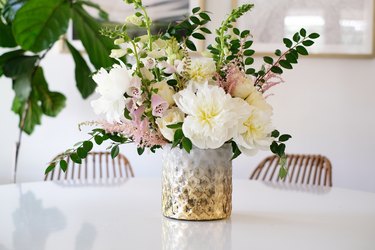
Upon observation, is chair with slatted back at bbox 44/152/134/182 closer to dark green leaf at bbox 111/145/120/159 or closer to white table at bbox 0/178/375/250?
white table at bbox 0/178/375/250

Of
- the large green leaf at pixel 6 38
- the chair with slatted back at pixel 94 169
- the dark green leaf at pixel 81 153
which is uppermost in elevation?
the large green leaf at pixel 6 38

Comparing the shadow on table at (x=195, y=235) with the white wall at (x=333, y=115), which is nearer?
the shadow on table at (x=195, y=235)

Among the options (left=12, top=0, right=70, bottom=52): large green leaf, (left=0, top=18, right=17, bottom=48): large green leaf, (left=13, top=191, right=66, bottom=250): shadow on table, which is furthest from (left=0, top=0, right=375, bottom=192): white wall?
(left=13, top=191, right=66, bottom=250): shadow on table

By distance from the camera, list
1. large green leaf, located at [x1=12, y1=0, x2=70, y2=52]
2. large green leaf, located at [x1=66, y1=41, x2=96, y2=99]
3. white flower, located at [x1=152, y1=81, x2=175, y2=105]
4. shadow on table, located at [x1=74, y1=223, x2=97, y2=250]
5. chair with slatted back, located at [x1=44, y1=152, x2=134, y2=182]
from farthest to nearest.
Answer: large green leaf, located at [x1=66, y1=41, x2=96, y2=99], chair with slatted back, located at [x1=44, y1=152, x2=134, y2=182], large green leaf, located at [x1=12, y1=0, x2=70, y2=52], white flower, located at [x1=152, y1=81, x2=175, y2=105], shadow on table, located at [x1=74, y1=223, x2=97, y2=250]

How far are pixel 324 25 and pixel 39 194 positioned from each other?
1.76m

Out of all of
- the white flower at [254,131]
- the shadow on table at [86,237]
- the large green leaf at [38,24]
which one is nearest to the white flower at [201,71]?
the white flower at [254,131]

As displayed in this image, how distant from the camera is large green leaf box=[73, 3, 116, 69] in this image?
2338mm

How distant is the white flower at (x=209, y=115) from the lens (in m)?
→ 1.01

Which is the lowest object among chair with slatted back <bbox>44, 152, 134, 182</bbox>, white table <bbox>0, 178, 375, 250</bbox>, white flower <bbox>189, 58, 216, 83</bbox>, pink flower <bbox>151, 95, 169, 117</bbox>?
chair with slatted back <bbox>44, 152, 134, 182</bbox>

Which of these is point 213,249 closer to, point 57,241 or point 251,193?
point 57,241

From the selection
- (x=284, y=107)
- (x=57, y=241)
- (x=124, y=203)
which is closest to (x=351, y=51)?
(x=284, y=107)

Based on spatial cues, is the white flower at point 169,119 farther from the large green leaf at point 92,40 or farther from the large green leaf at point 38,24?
the large green leaf at point 92,40

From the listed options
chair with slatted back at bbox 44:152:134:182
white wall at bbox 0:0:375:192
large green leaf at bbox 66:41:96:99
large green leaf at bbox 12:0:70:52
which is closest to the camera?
large green leaf at bbox 12:0:70:52

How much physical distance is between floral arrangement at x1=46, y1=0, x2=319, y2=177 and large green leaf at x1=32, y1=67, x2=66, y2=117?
4.68 ft
